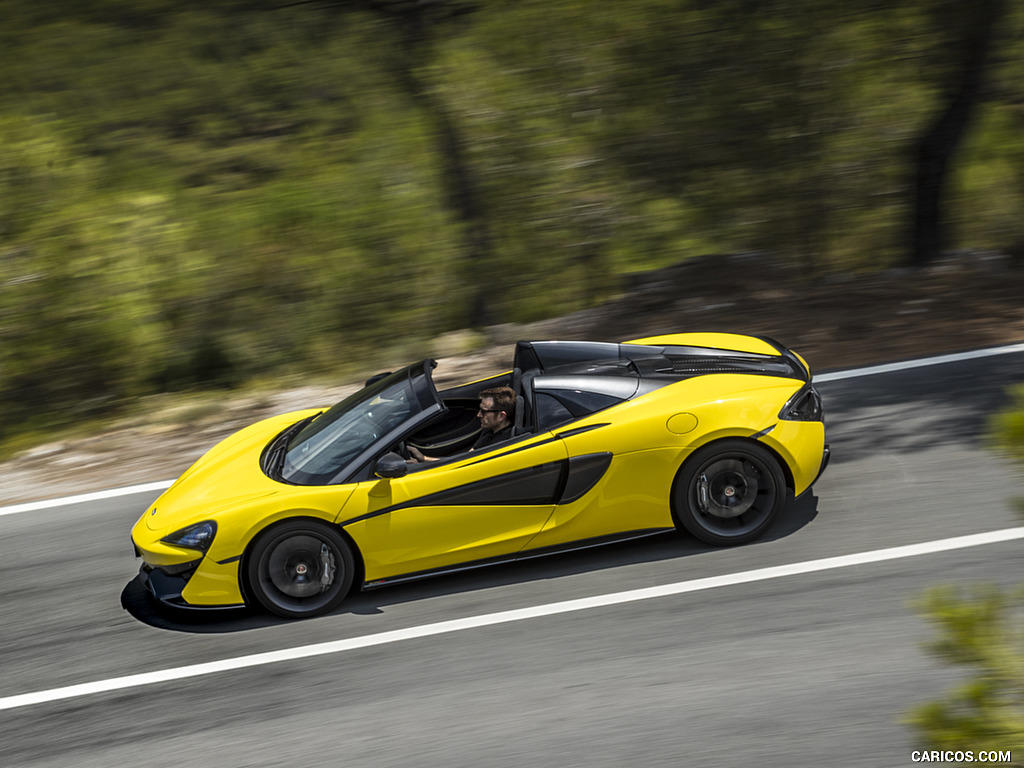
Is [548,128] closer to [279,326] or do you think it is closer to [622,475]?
[279,326]

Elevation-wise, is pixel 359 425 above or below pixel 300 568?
above

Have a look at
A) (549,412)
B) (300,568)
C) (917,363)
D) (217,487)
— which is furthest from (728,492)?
(917,363)

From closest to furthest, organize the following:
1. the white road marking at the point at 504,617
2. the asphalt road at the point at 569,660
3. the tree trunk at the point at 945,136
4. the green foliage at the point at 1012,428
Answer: the green foliage at the point at 1012,428, the asphalt road at the point at 569,660, the white road marking at the point at 504,617, the tree trunk at the point at 945,136

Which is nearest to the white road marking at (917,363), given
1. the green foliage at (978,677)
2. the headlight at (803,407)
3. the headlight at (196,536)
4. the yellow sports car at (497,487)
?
the headlight at (803,407)

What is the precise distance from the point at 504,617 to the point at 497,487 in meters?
0.72

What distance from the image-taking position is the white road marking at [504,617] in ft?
17.0

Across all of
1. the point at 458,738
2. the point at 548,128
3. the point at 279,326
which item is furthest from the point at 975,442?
the point at 279,326

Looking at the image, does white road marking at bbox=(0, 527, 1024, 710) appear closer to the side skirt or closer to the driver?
the side skirt

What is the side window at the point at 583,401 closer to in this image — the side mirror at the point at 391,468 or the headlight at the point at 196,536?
the side mirror at the point at 391,468

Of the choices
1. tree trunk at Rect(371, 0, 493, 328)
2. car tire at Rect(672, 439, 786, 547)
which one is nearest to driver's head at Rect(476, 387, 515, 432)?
car tire at Rect(672, 439, 786, 547)

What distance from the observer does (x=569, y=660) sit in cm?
490

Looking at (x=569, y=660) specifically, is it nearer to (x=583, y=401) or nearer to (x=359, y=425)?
(x=583, y=401)

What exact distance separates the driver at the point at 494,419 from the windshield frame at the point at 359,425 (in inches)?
9.0

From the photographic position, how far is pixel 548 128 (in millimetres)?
12742
